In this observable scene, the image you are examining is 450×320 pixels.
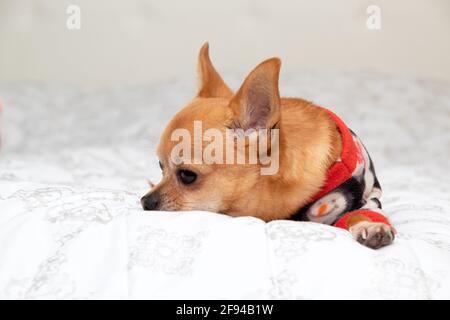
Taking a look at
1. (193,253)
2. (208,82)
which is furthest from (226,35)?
(193,253)

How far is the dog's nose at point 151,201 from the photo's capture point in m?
1.38

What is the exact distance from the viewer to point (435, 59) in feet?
11.5

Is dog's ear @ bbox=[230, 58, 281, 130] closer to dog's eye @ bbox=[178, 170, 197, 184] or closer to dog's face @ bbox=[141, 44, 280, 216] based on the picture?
dog's face @ bbox=[141, 44, 280, 216]

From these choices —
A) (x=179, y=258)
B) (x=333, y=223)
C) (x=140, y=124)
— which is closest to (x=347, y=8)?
(x=140, y=124)

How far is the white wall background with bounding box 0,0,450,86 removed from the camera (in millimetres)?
3457

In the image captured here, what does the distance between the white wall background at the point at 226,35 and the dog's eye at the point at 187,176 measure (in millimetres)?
2111

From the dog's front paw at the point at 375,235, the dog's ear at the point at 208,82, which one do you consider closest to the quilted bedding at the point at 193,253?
the dog's front paw at the point at 375,235

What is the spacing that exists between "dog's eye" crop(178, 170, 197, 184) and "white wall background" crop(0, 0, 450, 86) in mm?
2111

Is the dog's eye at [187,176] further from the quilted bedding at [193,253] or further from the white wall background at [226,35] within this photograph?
the white wall background at [226,35]

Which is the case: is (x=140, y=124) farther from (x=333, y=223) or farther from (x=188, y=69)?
(x=333, y=223)

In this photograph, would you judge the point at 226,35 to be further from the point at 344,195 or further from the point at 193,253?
the point at 193,253

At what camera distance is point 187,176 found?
1.43m

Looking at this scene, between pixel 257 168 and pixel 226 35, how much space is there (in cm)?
223
